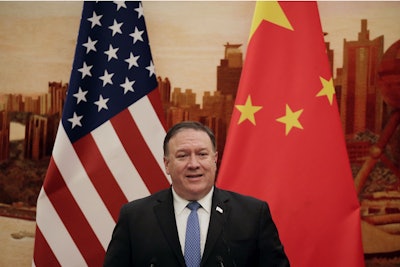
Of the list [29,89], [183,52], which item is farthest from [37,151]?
[183,52]

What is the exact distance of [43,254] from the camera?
8.97ft

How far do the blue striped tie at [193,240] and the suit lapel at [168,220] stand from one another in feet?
0.10

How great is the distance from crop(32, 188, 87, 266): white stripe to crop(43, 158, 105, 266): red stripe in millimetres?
23

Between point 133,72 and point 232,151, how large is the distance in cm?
72

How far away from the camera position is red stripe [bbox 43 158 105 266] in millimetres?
2746

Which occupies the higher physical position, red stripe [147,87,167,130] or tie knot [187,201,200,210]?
red stripe [147,87,167,130]

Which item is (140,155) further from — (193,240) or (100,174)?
(193,240)

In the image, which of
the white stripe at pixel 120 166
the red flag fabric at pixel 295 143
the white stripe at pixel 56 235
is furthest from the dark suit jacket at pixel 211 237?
the white stripe at pixel 56 235

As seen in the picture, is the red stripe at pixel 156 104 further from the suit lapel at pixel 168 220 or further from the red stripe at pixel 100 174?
the suit lapel at pixel 168 220

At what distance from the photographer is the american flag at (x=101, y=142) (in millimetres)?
2748

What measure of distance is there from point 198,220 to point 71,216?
113 centimetres

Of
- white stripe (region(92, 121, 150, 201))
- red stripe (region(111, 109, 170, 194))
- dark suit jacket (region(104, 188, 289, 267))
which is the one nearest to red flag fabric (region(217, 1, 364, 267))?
red stripe (region(111, 109, 170, 194))

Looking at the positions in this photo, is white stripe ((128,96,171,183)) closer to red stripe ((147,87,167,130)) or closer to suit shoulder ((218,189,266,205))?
red stripe ((147,87,167,130))

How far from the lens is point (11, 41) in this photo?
10.2 ft
